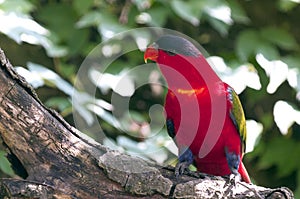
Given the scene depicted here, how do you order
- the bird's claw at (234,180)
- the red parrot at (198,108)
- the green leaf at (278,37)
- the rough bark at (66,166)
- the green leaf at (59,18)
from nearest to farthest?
the rough bark at (66,166) → the bird's claw at (234,180) → the red parrot at (198,108) → the green leaf at (278,37) → the green leaf at (59,18)

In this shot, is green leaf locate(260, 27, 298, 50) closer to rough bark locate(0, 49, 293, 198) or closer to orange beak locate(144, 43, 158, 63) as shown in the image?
orange beak locate(144, 43, 158, 63)

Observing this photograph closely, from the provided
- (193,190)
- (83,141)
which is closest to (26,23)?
(83,141)

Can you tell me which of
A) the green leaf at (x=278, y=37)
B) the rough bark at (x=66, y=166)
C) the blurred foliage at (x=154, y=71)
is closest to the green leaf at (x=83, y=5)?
the blurred foliage at (x=154, y=71)

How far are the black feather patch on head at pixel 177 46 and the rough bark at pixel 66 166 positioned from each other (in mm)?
589

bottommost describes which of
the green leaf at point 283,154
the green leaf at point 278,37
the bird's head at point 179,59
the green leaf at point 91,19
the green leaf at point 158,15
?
the green leaf at point 283,154

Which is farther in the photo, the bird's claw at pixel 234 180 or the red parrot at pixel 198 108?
the red parrot at pixel 198 108

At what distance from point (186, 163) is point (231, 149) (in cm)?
26

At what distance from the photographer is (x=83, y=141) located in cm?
212

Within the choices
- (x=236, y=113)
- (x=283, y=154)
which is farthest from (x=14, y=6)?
(x=283, y=154)

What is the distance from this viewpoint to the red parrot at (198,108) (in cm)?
247

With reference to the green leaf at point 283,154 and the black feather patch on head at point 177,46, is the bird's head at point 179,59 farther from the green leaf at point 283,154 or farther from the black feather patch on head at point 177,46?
the green leaf at point 283,154

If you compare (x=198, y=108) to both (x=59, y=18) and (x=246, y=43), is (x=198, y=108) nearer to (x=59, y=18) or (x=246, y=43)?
(x=246, y=43)

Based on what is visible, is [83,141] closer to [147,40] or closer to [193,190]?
[193,190]

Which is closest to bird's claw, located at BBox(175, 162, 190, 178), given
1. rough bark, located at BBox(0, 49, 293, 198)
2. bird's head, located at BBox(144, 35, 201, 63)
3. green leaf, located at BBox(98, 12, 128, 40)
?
rough bark, located at BBox(0, 49, 293, 198)
